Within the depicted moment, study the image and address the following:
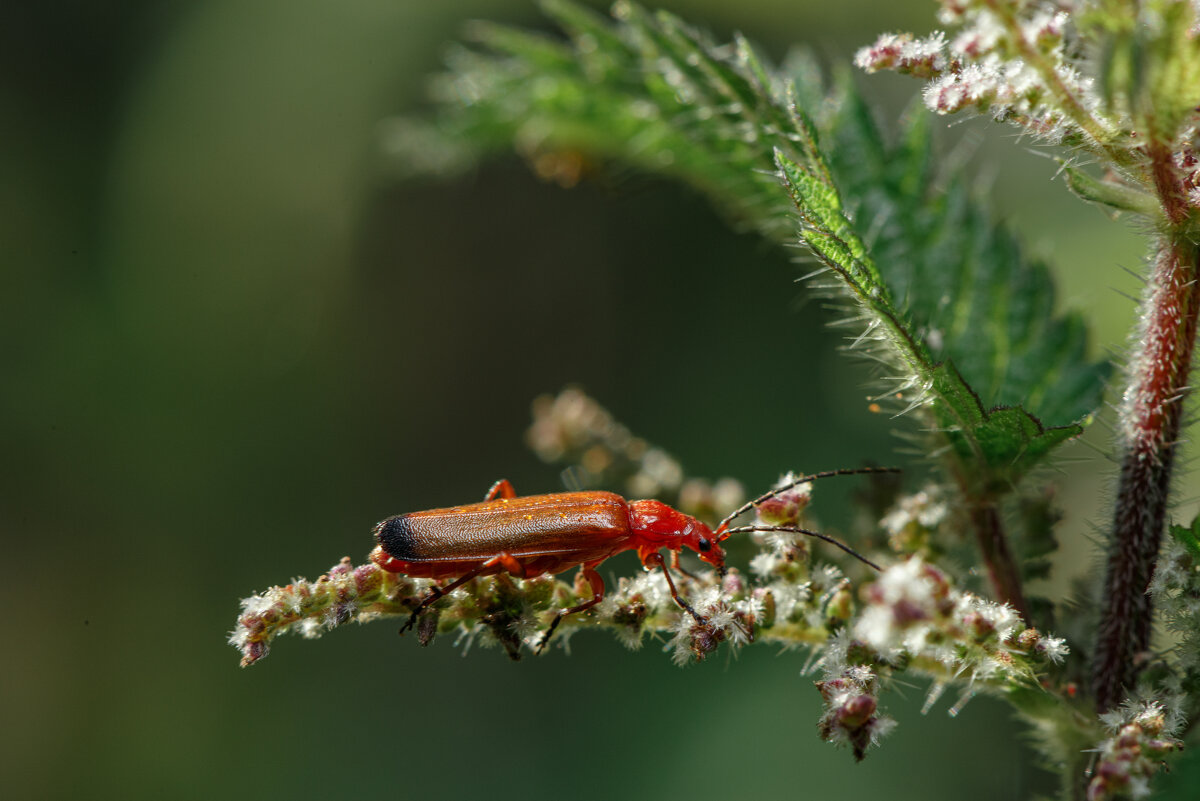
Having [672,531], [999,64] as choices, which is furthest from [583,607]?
[999,64]

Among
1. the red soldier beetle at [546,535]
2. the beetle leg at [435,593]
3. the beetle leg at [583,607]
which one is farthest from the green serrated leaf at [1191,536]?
the beetle leg at [435,593]

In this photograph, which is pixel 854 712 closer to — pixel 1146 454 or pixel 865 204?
pixel 1146 454

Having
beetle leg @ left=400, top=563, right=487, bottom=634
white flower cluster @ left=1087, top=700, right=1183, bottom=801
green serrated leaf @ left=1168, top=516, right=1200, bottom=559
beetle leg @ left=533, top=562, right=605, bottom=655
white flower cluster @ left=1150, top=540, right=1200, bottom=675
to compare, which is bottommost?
white flower cluster @ left=1087, top=700, right=1183, bottom=801

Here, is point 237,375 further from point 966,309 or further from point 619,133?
point 966,309

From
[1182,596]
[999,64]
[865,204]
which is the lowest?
[1182,596]

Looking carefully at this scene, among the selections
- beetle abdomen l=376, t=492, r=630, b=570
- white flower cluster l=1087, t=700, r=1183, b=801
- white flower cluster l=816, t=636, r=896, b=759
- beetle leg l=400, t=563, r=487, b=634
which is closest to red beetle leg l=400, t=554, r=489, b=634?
beetle leg l=400, t=563, r=487, b=634

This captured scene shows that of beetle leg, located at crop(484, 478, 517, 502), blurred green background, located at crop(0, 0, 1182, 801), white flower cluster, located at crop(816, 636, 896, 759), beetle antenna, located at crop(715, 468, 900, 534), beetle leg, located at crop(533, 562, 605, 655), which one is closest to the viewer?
white flower cluster, located at crop(816, 636, 896, 759)

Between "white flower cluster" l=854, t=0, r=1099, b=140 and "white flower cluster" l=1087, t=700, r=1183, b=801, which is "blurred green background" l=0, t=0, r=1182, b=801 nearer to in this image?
"white flower cluster" l=854, t=0, r=1099, b=140

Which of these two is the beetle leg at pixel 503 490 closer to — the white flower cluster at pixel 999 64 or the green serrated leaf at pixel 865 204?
the green serrated leaf at pixel 865 204
